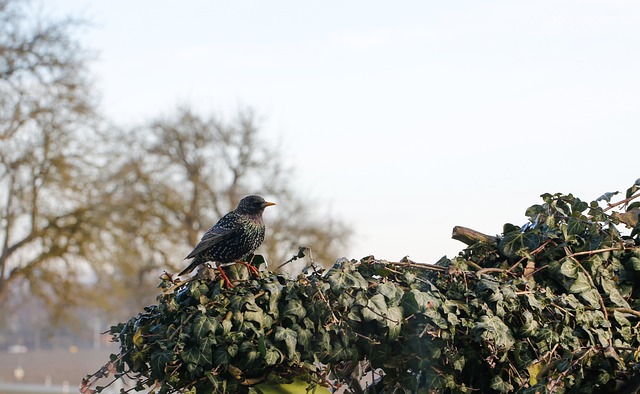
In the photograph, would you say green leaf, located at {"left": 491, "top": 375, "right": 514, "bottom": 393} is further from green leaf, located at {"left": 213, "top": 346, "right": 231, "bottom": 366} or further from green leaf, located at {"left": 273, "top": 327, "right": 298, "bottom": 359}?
green leaf, located at {"left": 213, "top": 346, "right": 231, "bottom": 366}

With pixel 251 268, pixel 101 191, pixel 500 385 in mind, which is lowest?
pixel 500 385

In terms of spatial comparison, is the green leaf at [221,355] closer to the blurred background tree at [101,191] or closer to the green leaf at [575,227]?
the green leaf at [575,227]

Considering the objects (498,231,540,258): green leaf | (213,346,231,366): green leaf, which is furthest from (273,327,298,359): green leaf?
(498,231,540,258): green leaf

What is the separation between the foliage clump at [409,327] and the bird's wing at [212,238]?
0.76 m

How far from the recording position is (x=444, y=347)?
2207mm

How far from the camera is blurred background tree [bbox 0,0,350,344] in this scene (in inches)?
756

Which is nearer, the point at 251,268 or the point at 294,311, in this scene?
the point at 294,311

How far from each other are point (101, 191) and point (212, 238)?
1800 cm

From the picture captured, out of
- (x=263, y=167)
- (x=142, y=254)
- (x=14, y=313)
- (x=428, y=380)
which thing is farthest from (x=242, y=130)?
(x=428, y=380)

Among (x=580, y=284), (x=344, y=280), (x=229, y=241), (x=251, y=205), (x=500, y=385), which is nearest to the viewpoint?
(x=344, y=280)

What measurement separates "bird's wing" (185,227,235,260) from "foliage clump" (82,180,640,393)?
0.76m

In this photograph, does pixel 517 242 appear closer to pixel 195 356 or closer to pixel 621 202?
pixel 621 202

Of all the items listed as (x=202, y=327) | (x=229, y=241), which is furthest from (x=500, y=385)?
(x=229, y=241)

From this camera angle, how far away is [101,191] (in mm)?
20375
